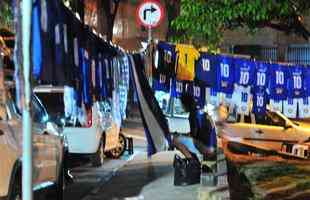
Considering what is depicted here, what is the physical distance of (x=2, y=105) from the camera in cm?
859

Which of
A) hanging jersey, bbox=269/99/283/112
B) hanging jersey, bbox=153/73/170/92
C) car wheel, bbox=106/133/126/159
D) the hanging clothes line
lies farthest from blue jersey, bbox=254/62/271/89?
car wheel, bbox=106/133/126/159

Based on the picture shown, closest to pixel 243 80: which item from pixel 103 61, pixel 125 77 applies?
pixel 125 77

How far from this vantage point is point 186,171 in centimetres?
1298

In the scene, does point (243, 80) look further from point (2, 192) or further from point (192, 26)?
point (2, 192)

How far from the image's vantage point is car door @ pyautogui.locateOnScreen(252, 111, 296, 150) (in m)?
17.6

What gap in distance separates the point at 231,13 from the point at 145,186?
397 centimetres

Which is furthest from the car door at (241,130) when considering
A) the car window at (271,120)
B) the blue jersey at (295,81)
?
the blue jersey at (295,81)

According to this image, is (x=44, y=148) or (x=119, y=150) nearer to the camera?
(x=44, y=148)

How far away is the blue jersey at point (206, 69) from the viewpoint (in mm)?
12078

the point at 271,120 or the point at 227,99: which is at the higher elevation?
the point at 227,99

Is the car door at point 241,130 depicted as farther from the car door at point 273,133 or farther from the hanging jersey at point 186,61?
the hanging jersey at point 186,61

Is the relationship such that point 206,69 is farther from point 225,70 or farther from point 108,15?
point 108,15

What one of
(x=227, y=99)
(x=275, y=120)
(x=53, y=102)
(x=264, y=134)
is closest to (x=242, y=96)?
(x=227, y=99)

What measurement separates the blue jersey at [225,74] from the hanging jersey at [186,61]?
0.68 m
